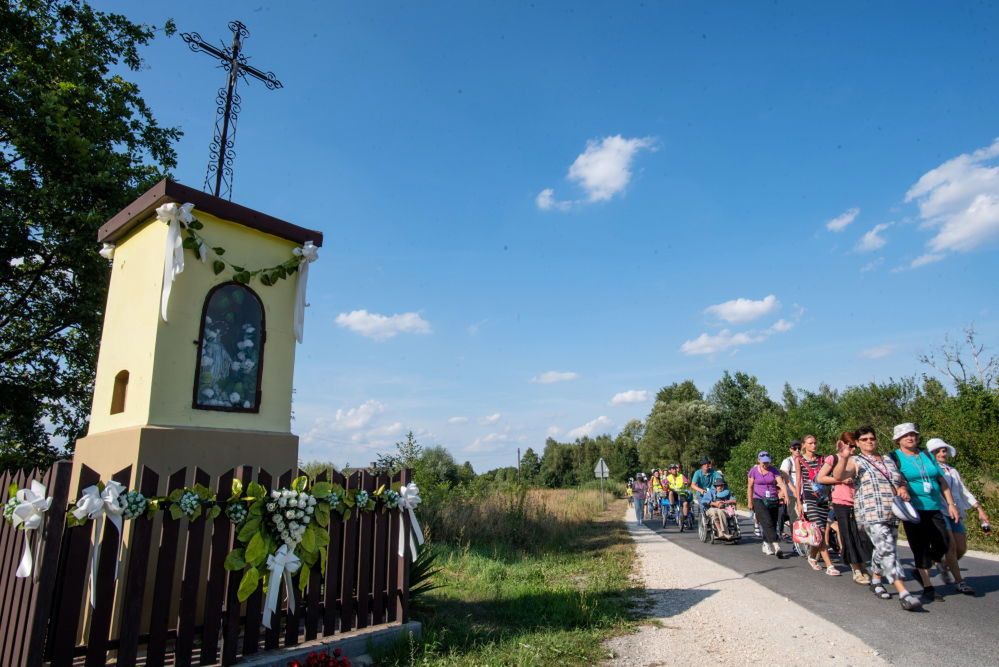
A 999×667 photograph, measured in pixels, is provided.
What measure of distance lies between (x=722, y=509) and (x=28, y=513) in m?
12.1

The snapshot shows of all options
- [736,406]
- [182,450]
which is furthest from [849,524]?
[736,406]

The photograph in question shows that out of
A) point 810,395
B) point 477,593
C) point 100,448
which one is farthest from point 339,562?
point 810,395

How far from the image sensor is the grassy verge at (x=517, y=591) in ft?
14.7

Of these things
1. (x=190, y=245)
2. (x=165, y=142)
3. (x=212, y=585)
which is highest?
(x=165, y=142)

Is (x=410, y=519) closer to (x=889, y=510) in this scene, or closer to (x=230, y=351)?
(x=230, y=351)

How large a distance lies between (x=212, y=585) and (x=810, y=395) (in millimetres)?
44461

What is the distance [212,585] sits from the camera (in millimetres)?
3736

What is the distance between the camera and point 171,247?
16.4 ft

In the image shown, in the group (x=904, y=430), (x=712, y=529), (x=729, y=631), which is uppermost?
(x=904, y=430)

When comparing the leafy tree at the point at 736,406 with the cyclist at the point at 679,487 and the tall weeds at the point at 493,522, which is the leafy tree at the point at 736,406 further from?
Answer: the tall weeds at the point at 493,522

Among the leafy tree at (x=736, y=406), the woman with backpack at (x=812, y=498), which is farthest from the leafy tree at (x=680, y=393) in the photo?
the woman with backpack at (x=812, y=498)

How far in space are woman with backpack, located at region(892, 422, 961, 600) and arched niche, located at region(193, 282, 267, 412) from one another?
7.00m

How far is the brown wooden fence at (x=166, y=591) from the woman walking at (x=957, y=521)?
6.12 meters

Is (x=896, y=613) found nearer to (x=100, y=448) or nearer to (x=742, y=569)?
(x=742, y=569)
